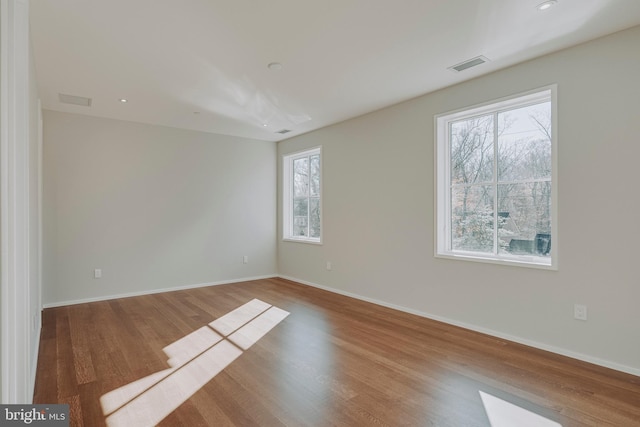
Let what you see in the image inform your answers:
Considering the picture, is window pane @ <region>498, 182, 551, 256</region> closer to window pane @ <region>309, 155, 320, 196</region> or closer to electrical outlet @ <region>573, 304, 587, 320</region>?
electrical outlet @ <region>573, 304, 587, 320</region>

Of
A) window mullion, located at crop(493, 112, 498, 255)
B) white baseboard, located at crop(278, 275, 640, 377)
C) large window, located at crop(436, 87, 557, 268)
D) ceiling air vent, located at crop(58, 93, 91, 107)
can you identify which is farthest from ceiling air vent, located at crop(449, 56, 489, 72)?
ceiling air vent, located at crop(58, 93, 91, 107)

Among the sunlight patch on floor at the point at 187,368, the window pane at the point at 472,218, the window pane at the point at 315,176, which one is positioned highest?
the window pane at the point at 315,176

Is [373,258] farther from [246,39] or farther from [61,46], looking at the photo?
[61,46]

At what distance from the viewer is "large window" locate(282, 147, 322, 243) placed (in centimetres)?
602

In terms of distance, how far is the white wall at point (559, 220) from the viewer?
8.79 feet

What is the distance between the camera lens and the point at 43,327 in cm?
371

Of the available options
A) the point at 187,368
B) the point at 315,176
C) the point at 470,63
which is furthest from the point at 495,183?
the point at 187,368

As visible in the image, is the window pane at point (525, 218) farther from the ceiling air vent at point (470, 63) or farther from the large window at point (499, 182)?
the ceiling air vent at point (470, 63)

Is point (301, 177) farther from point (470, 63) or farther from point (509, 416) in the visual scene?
point (509, 416)

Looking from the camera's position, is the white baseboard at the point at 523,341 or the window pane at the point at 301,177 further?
the window pane at the point at 301,177

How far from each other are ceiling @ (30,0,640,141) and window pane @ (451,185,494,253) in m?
1.25

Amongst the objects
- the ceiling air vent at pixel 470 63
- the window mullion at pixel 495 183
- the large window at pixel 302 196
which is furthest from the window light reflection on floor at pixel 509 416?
the large window at pixel 302 196

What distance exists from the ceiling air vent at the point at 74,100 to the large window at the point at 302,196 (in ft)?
10.6

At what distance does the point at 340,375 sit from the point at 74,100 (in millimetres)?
4450
